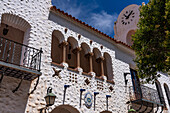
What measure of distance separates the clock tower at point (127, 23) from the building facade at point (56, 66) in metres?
6.40

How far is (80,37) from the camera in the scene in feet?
35.5

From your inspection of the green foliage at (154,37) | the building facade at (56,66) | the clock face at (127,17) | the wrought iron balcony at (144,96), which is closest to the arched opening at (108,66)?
the building facade at (56,66)

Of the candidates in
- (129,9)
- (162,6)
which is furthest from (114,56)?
(129,9)

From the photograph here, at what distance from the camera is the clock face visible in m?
20.4

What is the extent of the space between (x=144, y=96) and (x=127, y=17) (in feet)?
36.6

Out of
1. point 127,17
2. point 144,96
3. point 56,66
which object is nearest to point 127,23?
point 127,17

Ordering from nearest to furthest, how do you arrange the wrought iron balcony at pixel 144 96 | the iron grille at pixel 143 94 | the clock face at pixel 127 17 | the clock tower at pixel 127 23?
1. the wrought iron balcony at pixel 144 96
2. the iron grille at pixel 143 94
3. the clock tower at pixel 127 23
4. the clock face at pixel 127 17

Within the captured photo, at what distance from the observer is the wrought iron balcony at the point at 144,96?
38.3ft

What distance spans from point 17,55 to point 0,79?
2244 millimetres

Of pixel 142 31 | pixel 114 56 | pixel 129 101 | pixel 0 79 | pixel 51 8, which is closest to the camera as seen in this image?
pixel 0 79

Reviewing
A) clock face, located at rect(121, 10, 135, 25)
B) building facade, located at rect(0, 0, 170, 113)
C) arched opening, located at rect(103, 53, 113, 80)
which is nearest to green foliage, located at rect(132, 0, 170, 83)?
arched opening, located at rect(103, 53, 113, 80)

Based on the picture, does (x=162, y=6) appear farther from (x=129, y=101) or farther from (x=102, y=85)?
(x=129, y=101)

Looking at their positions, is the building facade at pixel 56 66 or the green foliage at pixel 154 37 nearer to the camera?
the building facade at pixel 56 66

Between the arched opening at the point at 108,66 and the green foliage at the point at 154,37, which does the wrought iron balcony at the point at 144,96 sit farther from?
the green foliage at the point at 154,37
